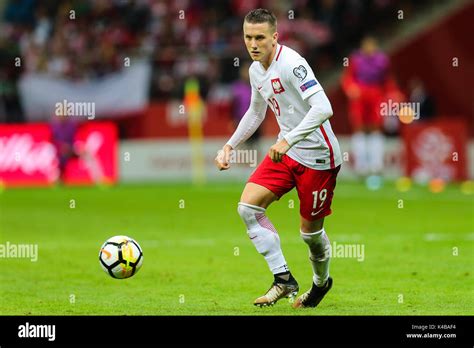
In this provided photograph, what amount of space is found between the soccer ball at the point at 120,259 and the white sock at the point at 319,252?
1590 millimetres

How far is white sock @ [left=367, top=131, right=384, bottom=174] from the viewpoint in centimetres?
2311

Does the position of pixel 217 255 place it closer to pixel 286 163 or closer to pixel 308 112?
pixel 286 163

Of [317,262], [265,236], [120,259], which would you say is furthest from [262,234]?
[120,259]

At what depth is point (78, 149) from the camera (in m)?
26.3

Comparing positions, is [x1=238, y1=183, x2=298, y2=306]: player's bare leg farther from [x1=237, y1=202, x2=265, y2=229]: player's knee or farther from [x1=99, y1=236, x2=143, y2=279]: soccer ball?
[x1=99, y1=236, x2=143, y2=279]: soccer ball

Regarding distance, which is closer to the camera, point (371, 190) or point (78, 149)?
point (371, 190)

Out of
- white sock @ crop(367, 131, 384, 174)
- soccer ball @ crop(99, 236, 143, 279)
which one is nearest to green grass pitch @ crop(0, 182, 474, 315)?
soccer ball @ crop(99, 236, 143, 279)
